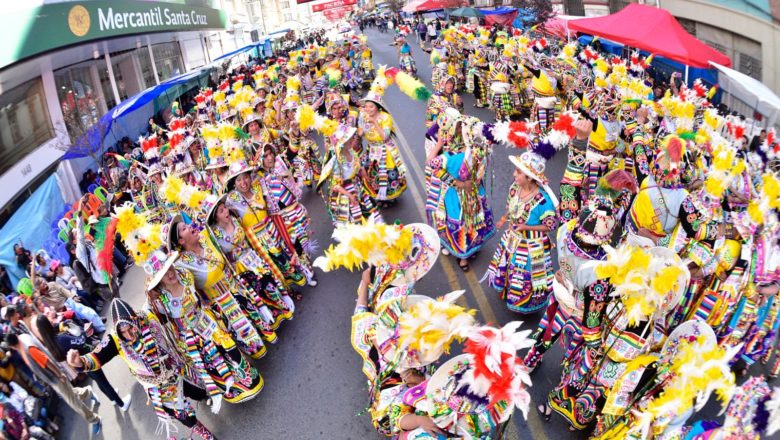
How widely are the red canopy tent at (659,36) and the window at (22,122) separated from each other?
13.3 m

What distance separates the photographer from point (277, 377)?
5.52 meters

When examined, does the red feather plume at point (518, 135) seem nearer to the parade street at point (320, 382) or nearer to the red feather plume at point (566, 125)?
the red feather plume at point (566, 125)

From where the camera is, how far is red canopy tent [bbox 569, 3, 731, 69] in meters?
8.94

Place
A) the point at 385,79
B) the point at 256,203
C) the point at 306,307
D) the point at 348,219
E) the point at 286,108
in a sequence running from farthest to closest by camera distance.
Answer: the point at 286,108, the point at 385,79, the point at 348,219, the point at 306,307, the point at 256,203

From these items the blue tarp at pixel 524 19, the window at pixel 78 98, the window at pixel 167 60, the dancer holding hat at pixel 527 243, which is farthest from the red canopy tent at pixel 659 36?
the window at pixel 167 60

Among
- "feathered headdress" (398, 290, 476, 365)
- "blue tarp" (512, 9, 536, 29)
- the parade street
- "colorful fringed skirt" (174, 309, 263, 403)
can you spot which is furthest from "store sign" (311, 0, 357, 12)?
"feathered headdress" (398, 290, 476, 365)

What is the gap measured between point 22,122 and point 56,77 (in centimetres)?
272

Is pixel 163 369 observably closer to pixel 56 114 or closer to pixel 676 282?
pixel 676 282

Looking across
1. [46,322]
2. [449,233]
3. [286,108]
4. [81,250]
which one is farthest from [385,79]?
[46,322]

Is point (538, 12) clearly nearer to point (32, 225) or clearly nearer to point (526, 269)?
point (526, 269)

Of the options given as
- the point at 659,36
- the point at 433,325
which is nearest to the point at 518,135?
the point at 433,325

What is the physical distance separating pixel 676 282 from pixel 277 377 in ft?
13.2

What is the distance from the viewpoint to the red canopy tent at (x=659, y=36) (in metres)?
8.94

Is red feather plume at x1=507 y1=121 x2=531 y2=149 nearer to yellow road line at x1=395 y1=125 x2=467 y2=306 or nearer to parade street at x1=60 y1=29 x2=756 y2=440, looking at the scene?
parade street at x1=60 y1=29 x2=756 y2=440
